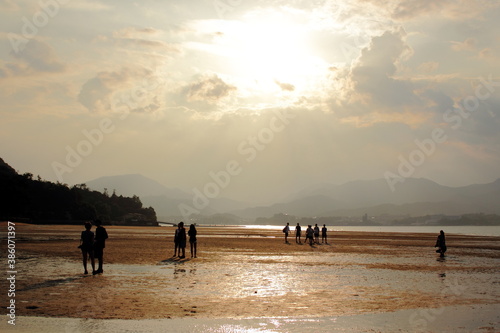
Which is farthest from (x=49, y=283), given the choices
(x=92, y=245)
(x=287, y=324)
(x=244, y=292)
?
(x=287, y=324)

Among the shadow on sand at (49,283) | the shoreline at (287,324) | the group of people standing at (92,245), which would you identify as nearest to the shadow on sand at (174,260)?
the group of people standing at (92,245)

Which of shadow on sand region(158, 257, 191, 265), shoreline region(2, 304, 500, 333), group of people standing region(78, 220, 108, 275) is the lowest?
shadow on sand region(158, 257, 191, 265)

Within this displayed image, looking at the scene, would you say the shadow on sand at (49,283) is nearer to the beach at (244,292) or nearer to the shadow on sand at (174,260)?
the beach at (244,292)

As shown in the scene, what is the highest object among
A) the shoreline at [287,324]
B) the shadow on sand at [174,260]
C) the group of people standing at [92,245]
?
the group of people standing at [92,245]

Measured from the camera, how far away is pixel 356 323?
12086mm

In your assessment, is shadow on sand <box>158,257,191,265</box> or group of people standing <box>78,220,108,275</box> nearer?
group of people standing <box>78,220,108,275</box>

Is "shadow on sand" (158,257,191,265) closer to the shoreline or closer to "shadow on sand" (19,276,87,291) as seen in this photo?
"shadow on sand" (19,276,87,291)

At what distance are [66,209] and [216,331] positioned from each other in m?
145

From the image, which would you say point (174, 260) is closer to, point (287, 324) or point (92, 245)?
point (92, 245)

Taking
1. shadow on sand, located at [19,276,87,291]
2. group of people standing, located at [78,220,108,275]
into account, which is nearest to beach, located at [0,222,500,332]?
shadow on sand, located at [19,276,87,291]

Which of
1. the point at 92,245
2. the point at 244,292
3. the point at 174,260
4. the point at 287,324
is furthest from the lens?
the point at 174,260

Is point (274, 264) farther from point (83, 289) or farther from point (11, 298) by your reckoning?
point (11, 298)

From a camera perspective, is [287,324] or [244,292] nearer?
[287,324]

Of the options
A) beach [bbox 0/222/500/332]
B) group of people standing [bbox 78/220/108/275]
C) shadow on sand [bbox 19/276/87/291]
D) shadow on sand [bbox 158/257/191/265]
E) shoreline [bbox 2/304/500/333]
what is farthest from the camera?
shadow on sand [bbox 158/257/191/265]
